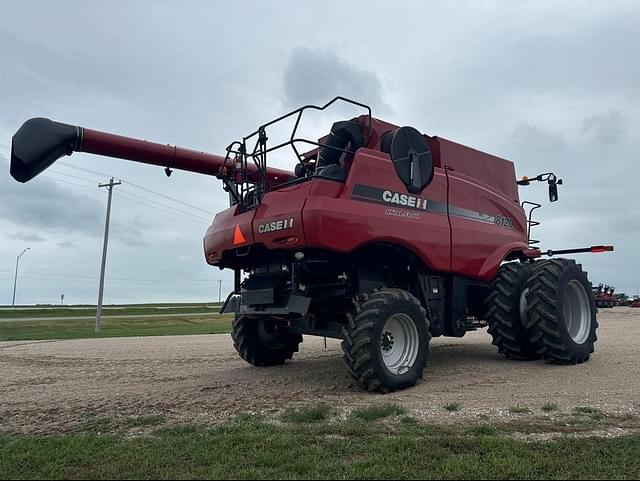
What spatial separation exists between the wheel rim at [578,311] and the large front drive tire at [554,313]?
0.15 feet

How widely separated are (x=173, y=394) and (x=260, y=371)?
2.17 m

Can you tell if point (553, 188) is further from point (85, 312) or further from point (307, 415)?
point (85, 312)

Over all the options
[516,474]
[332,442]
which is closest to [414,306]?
[332,442]

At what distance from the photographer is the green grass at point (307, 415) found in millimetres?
5445

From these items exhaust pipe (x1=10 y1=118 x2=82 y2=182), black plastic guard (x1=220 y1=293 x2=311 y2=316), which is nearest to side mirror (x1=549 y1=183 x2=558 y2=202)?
black plastic guard (x1=220 y1=293 x2=311 y2=316)

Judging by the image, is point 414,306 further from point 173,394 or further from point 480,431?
point 173,394

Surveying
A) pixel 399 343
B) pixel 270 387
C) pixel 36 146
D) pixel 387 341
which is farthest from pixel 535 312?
pixel 36 146

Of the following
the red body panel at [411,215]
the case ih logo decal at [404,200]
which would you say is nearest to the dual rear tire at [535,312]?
the red body panel at [411,215]

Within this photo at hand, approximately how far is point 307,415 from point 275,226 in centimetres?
253

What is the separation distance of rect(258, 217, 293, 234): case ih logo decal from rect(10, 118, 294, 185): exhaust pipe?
1.52m

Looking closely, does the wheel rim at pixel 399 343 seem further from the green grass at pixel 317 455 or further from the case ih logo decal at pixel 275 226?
the green grass at pixel 317 455

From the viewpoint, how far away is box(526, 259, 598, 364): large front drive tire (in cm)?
863

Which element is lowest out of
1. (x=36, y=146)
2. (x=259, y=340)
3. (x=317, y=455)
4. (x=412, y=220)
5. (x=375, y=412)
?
(x=317, y=455)

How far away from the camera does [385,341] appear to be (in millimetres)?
7262
